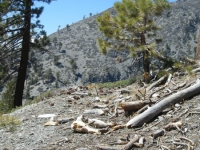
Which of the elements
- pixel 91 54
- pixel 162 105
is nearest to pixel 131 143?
pixel 162 105

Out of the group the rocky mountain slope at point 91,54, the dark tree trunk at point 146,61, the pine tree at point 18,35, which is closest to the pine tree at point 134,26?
the dark tree trunk at point 146,61

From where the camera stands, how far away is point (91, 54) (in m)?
144

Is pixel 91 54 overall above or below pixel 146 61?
above

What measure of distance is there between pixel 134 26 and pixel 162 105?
5.07m

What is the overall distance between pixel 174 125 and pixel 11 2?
9542 millimetres

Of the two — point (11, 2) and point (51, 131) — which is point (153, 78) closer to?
point (51, 131)

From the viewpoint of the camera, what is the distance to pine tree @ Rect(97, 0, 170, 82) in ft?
33.1

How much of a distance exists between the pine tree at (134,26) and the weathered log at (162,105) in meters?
3.98

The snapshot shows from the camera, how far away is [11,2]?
40.4 feet

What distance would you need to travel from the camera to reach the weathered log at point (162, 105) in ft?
17.9

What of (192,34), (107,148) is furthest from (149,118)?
(192,34)

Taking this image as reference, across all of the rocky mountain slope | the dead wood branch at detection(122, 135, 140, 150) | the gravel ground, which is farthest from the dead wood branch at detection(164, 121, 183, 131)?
the rocky mountain slope

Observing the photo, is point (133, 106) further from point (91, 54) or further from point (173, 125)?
point (91, 54)

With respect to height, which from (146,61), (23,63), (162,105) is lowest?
(162,105)
